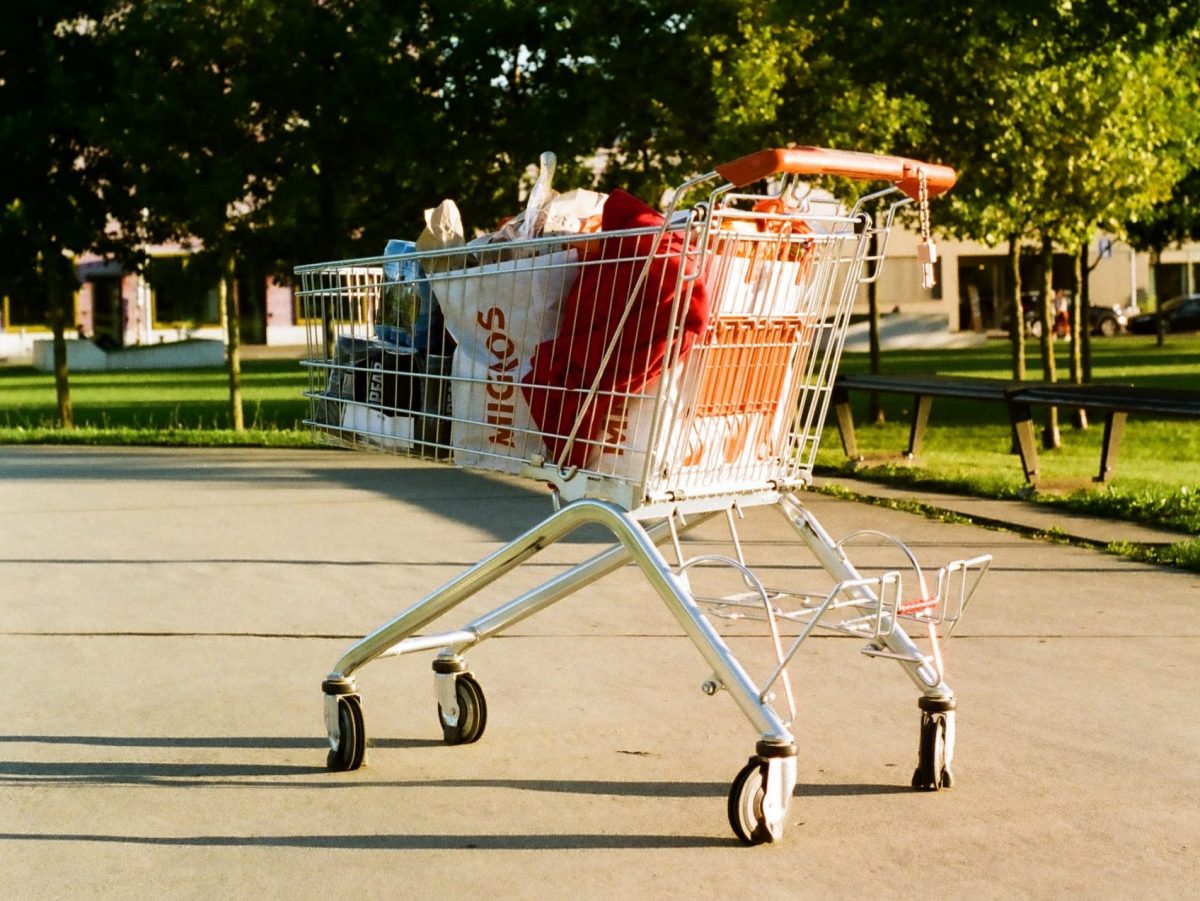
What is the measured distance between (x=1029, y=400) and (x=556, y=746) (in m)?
7.42

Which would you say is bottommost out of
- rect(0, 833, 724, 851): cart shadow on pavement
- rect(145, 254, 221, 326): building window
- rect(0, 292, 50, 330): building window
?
rect(0, 833, 724, 851): cart shadow on pavement

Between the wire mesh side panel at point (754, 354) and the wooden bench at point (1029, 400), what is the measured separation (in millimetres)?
6239

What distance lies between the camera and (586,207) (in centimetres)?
477

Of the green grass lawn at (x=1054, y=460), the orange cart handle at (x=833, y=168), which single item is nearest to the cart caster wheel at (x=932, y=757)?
the orange cart handle at (x=833, y=168)

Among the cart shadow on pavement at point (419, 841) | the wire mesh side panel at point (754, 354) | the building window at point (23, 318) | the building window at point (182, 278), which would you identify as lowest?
the cart shadow on pavement at point (419, 841)

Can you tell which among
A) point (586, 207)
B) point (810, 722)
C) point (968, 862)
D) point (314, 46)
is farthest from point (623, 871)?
point (314, 46)

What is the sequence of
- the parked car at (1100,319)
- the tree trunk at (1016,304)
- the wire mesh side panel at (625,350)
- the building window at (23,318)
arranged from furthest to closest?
the parked car at (1100,319) → the building window at (23,318) → the tree trunk at (1016,304) → the wire mesh side panel at (625,350)

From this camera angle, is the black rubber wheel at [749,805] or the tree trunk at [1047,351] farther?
the tree trunk at [1047,351]

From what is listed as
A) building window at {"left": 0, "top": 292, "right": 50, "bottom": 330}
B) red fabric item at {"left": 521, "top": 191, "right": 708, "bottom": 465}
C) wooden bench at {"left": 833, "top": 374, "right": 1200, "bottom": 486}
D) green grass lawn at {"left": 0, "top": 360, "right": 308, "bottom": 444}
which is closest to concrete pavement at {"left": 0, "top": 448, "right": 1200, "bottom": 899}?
red fabric item at {"left": 521, "top": 191, "right": 708, "bottom": 465}

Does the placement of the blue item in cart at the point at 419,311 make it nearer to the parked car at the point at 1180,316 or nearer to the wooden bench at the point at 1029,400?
the wooden bench at the point at 1029,400

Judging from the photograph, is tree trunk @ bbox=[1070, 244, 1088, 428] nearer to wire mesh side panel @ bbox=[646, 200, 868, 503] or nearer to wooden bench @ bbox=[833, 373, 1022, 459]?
wooden bench @ bbox=[833, 373, 1022, 459]

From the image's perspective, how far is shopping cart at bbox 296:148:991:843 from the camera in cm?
424

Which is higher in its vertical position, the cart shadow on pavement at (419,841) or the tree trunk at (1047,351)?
the tree trunk at (1047,351)

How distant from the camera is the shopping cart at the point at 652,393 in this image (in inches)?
167
